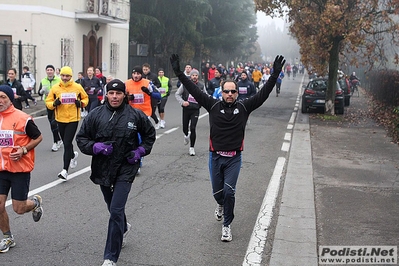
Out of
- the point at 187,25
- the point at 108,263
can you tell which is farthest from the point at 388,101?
the point at 187,25

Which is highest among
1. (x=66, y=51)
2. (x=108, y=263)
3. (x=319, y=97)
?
(x=66, y=51)

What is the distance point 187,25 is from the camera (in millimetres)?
39562

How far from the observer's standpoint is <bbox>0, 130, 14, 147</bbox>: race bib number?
533 centimetres

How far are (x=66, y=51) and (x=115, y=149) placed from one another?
2301 cm

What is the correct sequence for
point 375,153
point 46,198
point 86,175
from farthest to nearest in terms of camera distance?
point 375,153
point 86,175
point 46,198

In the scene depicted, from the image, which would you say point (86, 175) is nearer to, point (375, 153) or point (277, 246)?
point (277, 246)

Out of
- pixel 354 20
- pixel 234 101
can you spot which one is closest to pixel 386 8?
pixel 354 20

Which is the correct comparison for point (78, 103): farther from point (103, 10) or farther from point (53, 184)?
point (103, 10)

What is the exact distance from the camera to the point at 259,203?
769 centimetres

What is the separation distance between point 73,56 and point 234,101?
900 inches

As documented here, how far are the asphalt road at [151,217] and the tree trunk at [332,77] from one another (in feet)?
33.2

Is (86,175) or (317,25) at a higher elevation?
(317,25)

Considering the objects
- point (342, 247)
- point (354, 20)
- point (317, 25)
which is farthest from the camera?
point (317, 25)

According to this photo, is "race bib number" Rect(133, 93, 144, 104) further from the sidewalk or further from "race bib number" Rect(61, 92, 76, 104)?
the sidewalk
